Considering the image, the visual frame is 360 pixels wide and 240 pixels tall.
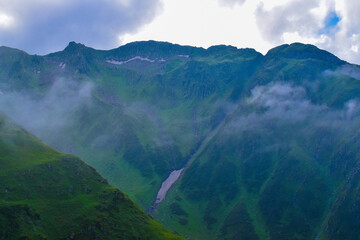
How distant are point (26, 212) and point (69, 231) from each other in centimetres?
2557

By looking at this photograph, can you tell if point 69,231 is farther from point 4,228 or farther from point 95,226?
point 4,228

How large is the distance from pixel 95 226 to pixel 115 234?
1248cm

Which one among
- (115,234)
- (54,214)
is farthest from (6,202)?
(115,234)

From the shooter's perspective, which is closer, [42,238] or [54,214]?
[42,238]

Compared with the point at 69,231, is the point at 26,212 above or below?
above

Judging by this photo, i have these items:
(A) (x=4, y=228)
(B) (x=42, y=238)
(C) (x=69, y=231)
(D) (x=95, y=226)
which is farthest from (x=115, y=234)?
(A) (x=4, y=228)

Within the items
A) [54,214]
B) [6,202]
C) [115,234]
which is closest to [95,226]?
[115,234]

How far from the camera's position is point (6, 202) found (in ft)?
621

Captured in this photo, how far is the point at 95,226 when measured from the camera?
197500 millimetres

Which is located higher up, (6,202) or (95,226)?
(6,202)

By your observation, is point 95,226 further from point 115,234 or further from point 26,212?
point 26,212

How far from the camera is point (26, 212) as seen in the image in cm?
18750

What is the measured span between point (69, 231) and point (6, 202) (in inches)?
1514

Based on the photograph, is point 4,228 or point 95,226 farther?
point 95,226
